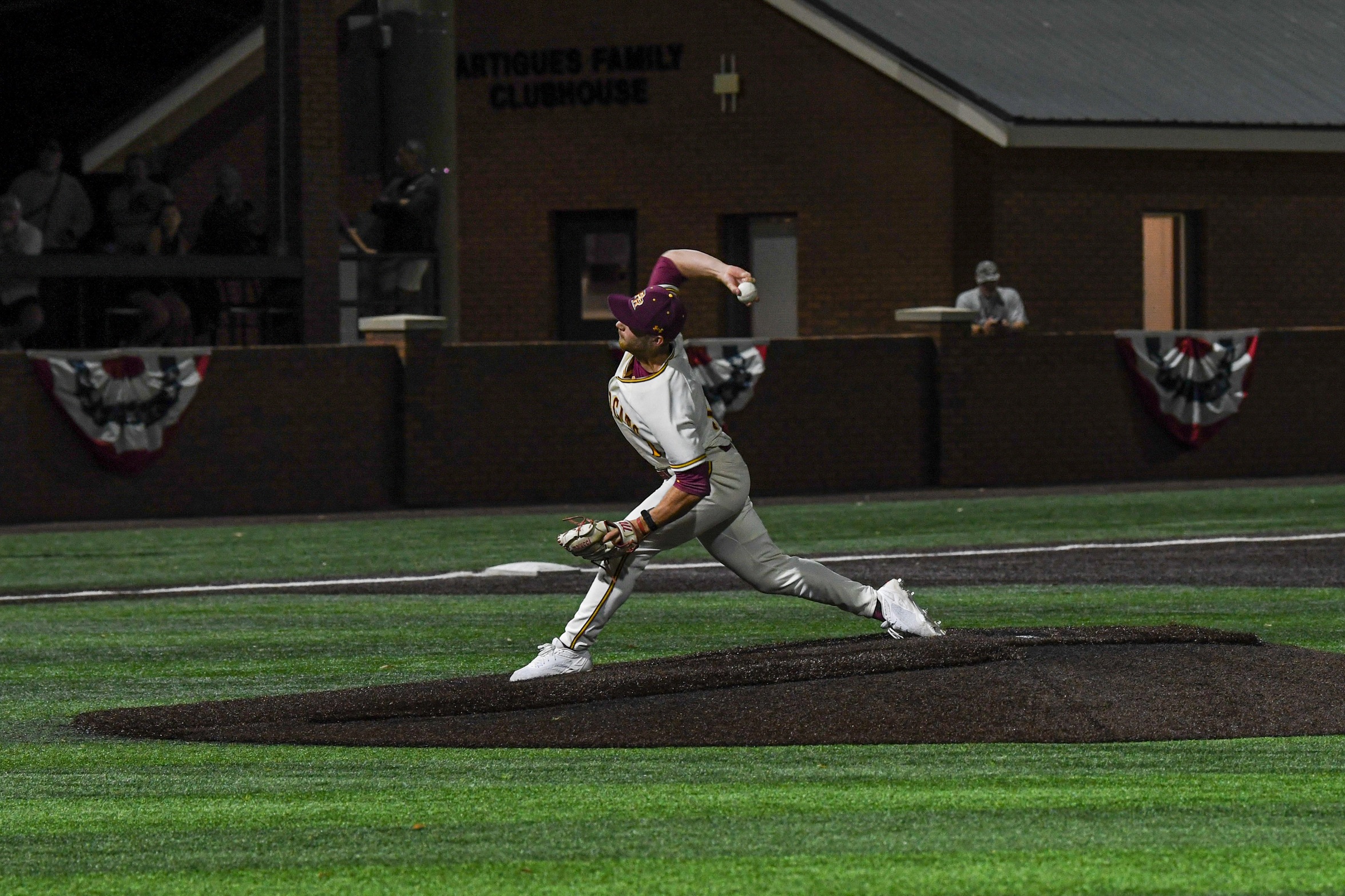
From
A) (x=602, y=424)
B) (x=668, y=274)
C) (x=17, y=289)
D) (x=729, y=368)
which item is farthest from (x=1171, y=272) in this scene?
(x=668, y=274)

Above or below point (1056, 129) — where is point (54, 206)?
below

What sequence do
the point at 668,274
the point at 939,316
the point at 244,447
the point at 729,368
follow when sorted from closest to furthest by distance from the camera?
1. the point at 668,274
2. the point at 244,447
3. the point at 729,368
4. the point at 939,316

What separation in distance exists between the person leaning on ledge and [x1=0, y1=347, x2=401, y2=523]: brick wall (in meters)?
5.78

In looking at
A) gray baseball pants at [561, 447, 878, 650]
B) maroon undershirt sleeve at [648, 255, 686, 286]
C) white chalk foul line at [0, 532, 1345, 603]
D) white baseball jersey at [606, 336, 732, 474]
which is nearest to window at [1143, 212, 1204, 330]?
white chalk foul line at [0, 532, 1345, 603]

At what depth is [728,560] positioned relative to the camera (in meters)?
9.78

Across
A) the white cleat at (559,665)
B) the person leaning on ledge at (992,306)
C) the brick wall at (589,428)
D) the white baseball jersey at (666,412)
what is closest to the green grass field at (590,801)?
the white cleat at (559,665)

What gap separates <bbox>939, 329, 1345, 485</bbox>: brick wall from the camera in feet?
74.7

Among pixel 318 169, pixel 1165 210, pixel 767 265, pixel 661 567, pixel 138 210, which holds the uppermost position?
pixel 318 169

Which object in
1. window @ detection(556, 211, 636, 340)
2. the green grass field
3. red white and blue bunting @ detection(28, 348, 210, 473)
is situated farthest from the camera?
window @ detection(556, 211, 636, 340)

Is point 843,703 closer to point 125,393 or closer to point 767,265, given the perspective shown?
point 125,393

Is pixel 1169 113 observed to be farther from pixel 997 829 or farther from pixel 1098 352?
pixel 997 829

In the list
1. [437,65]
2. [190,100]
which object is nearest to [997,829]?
[437,65]

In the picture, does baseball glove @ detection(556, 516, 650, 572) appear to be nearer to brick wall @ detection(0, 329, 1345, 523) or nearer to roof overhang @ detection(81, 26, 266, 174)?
brick wall @ detection(0, 329, 1345, 523)

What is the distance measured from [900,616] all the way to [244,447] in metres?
11.4
